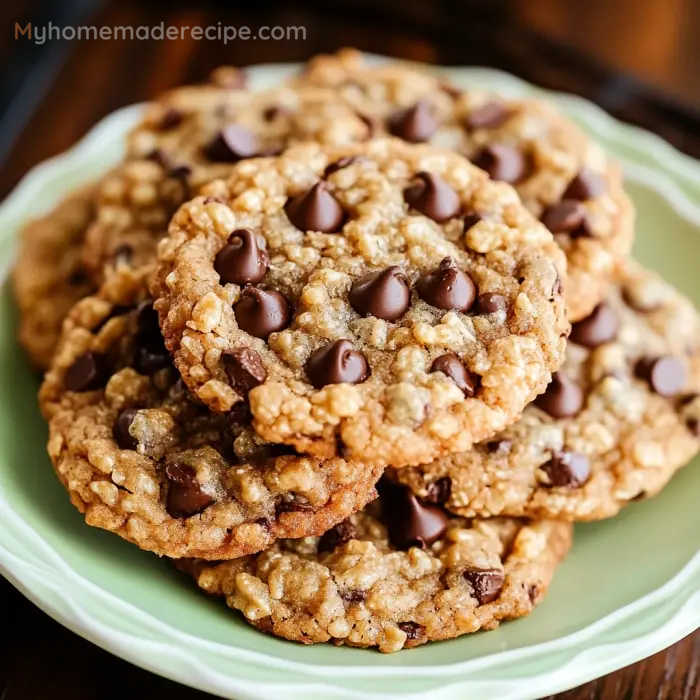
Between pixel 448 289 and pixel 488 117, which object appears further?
pixel 488 117

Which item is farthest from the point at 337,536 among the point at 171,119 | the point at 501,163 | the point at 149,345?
the point at 171,119

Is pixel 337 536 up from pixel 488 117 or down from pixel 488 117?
down

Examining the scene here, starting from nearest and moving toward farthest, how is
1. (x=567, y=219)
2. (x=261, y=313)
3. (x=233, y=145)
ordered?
(x=261, y=313), (x=567, y=219), (x=233, y=145)

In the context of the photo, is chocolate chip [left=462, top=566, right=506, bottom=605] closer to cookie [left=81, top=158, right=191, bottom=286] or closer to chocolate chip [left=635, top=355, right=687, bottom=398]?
chocolate chip [left=635, top=355, right=687, bottom=398]

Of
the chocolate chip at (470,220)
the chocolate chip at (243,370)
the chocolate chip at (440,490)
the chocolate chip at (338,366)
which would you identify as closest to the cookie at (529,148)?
the chocolate chip at (470,220)

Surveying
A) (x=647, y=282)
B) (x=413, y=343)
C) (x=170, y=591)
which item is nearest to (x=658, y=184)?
(x=647, y=282)

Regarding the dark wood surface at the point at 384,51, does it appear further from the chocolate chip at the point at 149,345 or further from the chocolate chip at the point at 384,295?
the chocolate chip at the point at 384,295

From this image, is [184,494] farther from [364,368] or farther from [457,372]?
[457,372]
